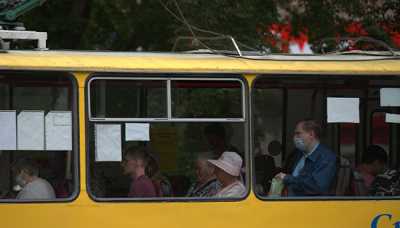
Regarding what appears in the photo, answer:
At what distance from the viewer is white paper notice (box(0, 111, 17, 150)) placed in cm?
764

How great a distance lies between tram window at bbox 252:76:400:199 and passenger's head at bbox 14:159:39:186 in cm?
174

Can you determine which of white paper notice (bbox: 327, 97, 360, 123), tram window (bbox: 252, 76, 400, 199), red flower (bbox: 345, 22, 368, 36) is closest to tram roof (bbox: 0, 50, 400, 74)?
tram window (bbox: 252, 76, 400, 199)

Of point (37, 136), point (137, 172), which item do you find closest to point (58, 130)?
point (37, 136)

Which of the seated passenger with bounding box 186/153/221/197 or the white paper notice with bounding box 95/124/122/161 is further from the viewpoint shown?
the seated passenger with bounding box 186/153/221/197

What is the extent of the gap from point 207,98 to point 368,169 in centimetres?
155

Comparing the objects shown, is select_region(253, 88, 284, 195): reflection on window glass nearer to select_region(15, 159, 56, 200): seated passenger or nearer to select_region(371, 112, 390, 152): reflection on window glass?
select_region(371, 112, 390, 152): reflection on window glass

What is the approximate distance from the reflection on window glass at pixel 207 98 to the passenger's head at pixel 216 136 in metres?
0.16

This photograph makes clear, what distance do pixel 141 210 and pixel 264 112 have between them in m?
1.82

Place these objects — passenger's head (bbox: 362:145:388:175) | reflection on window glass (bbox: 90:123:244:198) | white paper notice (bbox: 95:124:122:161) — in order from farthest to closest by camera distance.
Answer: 1. passenger's head (bbox: 362:145:388:175)
2. reflection on window glass (bbox: 90:123:244:198)
3. white paper notice (bbox: 95:124:122:161)

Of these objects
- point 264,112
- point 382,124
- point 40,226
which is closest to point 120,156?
point 40,226

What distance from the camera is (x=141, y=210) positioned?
7.80 metres

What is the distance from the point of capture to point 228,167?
8.14 m

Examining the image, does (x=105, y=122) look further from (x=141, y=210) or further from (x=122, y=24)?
(x=122, y=24)

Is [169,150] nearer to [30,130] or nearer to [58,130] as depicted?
[58,130]
